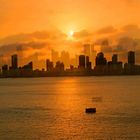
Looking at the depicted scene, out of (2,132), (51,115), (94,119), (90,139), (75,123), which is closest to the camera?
(90,139)

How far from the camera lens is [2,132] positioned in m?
63.0

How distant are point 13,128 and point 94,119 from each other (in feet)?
51.0

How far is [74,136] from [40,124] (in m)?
12.7

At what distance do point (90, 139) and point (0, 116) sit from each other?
31.2 m

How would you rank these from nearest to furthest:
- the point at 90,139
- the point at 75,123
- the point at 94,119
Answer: the point at 90,139 → the point at 75,123 → the point at 94,119

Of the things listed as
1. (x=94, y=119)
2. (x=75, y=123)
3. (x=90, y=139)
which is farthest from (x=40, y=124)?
(x=90, y=139)

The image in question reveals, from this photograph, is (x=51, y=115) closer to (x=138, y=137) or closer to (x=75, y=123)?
(x=75, y=123)

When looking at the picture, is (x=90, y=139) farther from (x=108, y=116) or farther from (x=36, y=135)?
(x=108, y=116)

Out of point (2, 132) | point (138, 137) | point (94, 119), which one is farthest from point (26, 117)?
point (138, 137)

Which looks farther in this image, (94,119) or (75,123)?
(94,119)

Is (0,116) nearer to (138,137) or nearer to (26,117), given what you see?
(26,117)

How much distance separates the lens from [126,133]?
60.6m

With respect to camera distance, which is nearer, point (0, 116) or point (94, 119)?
point (94, 119)

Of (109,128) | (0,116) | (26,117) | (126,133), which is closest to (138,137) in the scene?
(126,133)
